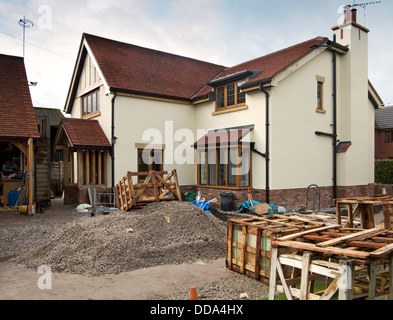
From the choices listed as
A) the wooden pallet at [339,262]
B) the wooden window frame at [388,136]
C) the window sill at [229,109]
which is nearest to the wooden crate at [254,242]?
the wooden pallet at [339,262]

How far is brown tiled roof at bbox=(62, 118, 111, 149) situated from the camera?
15.8 m

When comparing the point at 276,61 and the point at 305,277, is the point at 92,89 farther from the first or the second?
the point at 305,277

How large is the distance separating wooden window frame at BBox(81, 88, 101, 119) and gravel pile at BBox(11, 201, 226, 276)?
870cm

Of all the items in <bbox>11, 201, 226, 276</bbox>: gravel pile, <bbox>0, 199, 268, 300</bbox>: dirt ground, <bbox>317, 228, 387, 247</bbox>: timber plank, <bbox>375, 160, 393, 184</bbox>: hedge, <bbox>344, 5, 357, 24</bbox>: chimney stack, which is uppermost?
<bbox>344, 5, 357, 24</bbox>: chimney stack

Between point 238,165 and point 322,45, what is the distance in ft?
22.5

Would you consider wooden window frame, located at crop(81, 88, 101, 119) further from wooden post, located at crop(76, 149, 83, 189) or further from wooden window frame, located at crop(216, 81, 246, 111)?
wooden window frame, located at crop(216, 81, 246, 111)

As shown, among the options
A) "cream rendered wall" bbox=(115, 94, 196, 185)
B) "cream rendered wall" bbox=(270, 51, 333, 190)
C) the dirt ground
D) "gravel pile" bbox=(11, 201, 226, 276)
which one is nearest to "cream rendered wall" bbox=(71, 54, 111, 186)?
"cream rendered wall" bbox=(115, 94, 196, 185)

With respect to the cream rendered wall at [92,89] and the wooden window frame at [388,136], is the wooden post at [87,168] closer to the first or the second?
the cream rendered wall at [92,89]

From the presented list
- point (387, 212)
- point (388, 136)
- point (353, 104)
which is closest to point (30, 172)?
point (387, 212)

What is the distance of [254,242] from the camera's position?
735cm

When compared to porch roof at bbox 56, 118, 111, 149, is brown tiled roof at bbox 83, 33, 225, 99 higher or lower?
higher

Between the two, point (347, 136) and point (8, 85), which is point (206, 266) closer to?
point (347, 136)

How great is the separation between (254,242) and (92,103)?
565 inches
